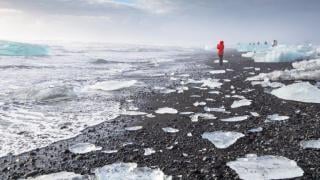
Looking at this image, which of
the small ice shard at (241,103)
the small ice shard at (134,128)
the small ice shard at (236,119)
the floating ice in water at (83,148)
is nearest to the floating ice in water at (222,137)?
the small ice shard at (236,119)

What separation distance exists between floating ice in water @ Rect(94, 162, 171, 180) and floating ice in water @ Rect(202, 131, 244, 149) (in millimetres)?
1160

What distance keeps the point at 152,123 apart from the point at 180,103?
72.0 inches

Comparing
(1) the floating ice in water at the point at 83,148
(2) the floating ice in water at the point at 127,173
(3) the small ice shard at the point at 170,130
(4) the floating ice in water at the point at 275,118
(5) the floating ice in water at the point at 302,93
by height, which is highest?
(5) the floating ice in water at the point at 302,93

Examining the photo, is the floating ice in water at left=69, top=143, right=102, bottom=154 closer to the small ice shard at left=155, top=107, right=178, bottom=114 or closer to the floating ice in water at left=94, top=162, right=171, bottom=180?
the floating ice in water at left=94, top=162, right=171, bottom=180

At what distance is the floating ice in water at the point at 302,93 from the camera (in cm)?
705

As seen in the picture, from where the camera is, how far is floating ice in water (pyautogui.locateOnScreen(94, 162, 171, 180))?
3.50m

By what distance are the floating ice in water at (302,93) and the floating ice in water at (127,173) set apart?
4574 millimetres

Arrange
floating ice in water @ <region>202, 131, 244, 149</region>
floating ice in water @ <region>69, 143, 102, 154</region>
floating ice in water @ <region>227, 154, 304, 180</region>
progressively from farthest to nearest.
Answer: floating ice in water @ <region>202, 131, 244, 149</region> < floating ice in water @ <region>69, 143, 102, 154</region> < floating ice in water @ <region>227, 154, 304, 180</region>

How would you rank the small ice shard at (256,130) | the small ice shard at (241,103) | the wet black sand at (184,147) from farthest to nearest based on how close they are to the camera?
the small ice shard at (241,103) → the small ice shard at (256,130) → the wet black sand at (184,147)

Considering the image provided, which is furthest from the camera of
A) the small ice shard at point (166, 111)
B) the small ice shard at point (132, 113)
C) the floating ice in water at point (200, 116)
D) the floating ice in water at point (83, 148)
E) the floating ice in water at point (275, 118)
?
the small ice shard at point (166, 111)

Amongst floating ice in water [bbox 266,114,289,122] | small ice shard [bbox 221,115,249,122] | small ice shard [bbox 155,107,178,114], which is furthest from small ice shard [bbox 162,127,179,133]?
floating ice in water [bbox 266,114,289,122]

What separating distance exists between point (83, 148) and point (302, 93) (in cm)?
485

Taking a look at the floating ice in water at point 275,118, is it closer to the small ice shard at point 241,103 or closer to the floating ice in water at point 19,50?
the small ice shard at point 241,103

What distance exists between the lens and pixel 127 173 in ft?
11.8
